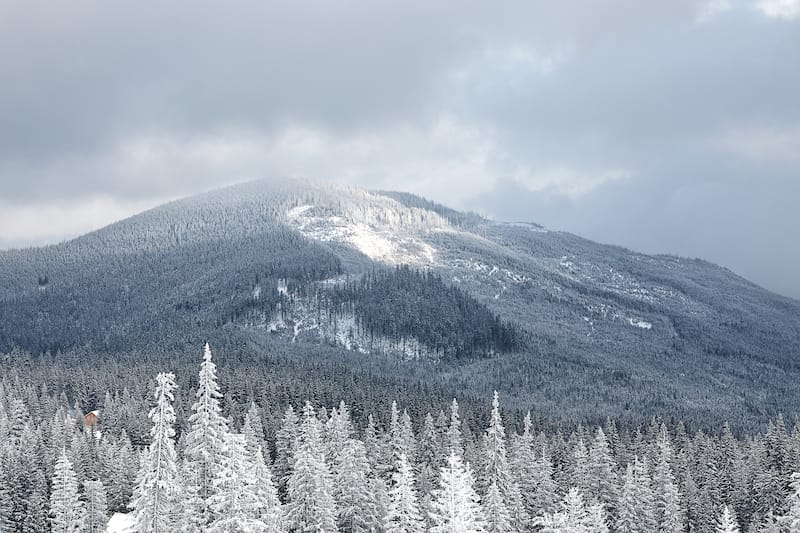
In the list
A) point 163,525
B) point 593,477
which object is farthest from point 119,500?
point 163,525

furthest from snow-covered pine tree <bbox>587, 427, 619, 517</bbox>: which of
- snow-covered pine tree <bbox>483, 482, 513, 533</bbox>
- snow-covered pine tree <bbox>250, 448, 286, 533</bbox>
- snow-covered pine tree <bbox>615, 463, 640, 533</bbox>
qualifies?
snow-covered pine tree <bbox>250, 448, 286, 533</bbox>

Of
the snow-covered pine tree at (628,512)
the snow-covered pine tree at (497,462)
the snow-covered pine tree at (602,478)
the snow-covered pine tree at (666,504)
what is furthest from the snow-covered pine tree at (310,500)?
→ the snow-covered pine tree at (602,478)

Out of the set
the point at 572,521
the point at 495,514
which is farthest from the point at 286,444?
the point at 572,521

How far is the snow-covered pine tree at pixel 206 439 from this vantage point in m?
31.8

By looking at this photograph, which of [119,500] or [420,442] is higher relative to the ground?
[420,442]

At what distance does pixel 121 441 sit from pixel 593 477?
65.0 m

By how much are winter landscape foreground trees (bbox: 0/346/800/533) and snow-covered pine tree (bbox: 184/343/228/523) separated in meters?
0.06

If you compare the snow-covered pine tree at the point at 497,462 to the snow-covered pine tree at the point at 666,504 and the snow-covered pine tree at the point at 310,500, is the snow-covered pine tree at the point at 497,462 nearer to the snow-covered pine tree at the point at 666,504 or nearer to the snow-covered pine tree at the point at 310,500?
the snow-covered pine tree at the point at 310,500

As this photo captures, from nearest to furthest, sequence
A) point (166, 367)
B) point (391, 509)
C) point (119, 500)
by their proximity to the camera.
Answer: point (391, 509) < point (119, 500) < point (166, 367)

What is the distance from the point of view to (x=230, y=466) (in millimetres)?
31969

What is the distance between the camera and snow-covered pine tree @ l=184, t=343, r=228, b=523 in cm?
3183

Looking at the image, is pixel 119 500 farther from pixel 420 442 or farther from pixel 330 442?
pixel 420 442

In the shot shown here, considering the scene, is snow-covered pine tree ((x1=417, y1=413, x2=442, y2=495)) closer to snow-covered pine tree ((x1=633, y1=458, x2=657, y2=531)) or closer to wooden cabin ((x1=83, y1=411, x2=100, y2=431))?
snow-covered pine tree ((x1=633, y1=458, x2=657, y2=531))

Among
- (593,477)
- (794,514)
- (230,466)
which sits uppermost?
(230,466)
